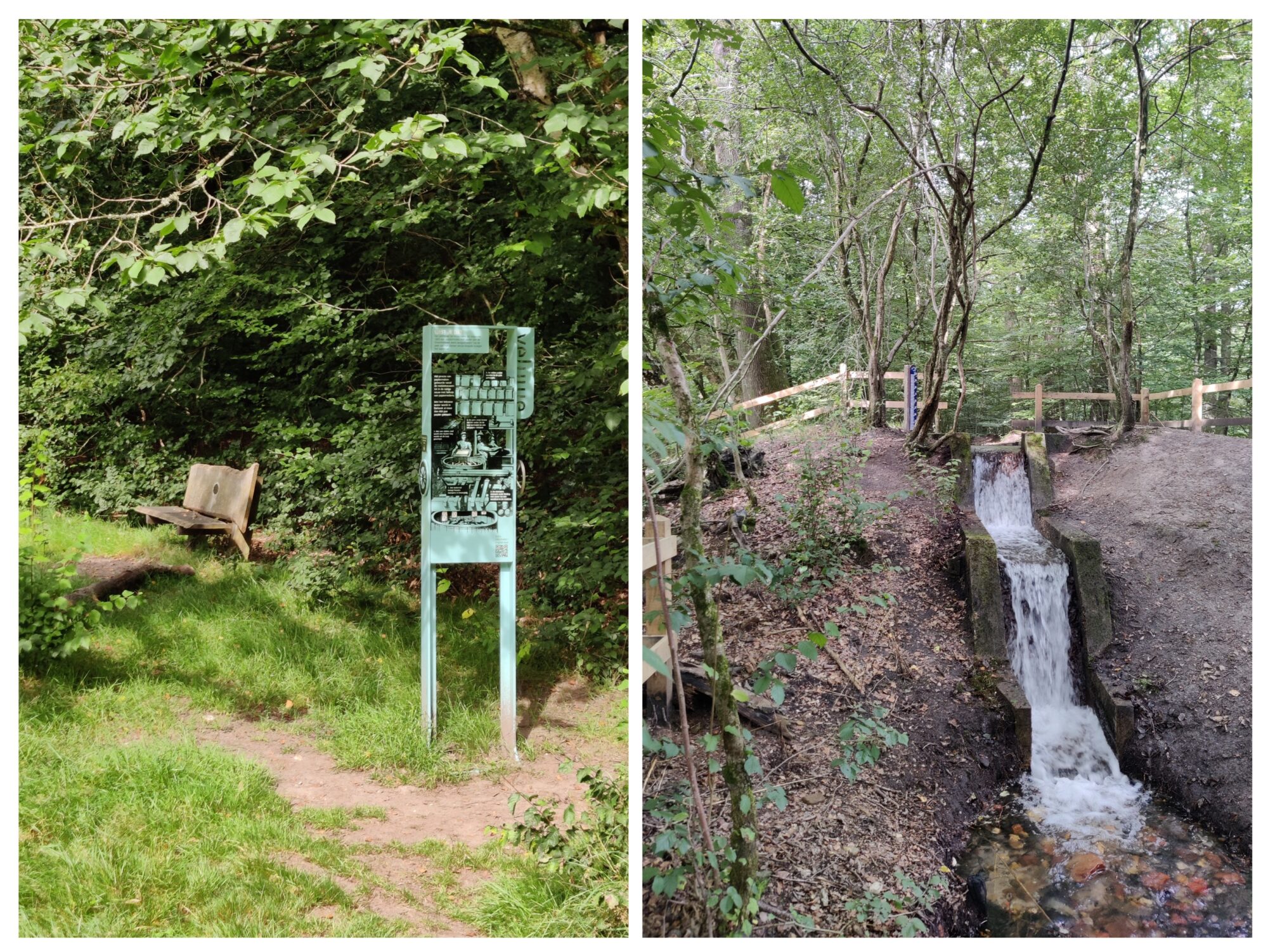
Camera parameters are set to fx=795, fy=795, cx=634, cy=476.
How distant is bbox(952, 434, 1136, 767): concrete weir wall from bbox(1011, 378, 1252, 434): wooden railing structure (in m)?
0.07

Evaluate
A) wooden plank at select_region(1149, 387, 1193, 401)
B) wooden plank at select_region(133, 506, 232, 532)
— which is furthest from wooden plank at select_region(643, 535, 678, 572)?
wooden plank at select_region(133, 506, 232, 532)

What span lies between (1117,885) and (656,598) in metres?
1.06

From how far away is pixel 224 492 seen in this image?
325 cm

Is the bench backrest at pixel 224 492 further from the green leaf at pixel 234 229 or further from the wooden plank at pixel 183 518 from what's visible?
the green leaf at pixel 234 229

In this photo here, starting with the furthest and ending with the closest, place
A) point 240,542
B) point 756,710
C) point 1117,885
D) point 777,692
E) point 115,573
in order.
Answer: point 240,542
point 115,573
point 756,710
point 1117,885
point 777,692

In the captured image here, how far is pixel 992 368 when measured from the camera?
1.84 meters

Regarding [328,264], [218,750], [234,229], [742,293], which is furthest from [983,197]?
[328,264]

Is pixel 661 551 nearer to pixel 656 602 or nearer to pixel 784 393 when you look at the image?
pixel 656 602

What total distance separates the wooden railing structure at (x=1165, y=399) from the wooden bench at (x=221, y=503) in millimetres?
2822

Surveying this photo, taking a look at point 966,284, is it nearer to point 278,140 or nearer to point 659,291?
point 659,291

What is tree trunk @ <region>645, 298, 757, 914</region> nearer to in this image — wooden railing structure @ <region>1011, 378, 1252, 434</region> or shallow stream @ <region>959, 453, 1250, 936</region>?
shallow stream @ <region>959, 453, 1250, 936</region>

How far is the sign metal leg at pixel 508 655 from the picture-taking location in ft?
7.80

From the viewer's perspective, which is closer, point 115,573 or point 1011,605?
point 1011,605

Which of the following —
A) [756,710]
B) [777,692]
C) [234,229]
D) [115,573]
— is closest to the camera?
[777,692]
